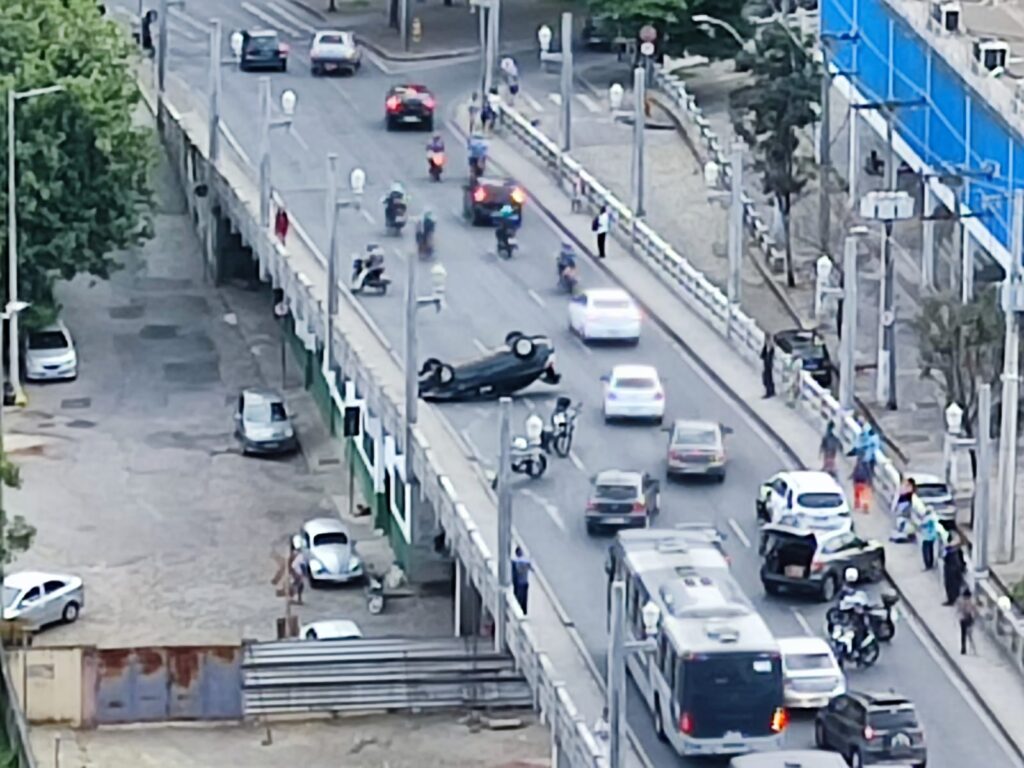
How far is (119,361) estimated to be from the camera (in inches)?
4663

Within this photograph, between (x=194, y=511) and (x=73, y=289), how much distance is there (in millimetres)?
23998

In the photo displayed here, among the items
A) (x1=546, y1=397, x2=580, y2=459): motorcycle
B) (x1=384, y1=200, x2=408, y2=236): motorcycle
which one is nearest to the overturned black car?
(x1=546, y1=397, x2=580, y2=459): motorcycle

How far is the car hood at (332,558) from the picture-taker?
3824 inches

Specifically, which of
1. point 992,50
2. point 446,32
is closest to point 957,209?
point 992,50

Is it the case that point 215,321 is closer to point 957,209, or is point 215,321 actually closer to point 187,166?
point 187,166

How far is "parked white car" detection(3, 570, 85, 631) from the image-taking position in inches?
3629

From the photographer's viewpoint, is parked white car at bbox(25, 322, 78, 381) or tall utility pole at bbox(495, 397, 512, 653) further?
parked white car at bbox(25, 322, 78, 381)

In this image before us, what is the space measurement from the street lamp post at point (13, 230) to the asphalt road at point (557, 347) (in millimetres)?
8985

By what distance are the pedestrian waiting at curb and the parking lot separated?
16.9 m

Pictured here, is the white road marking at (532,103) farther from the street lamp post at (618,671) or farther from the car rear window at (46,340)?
the street lamp post at (618,671)

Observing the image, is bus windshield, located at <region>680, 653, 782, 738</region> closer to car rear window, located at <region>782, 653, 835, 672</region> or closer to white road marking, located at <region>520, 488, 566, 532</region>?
car rear window, located at <region>782, 653, 835, 672</region>

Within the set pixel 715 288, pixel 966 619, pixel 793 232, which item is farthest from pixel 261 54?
pixel 966 619

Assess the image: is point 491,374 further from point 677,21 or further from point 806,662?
point 677,21

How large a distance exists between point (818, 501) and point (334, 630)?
41.6 feet
